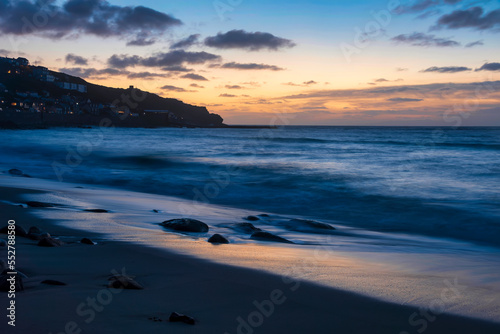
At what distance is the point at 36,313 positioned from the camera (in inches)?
98.9

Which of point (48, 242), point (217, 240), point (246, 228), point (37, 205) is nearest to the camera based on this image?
point (48, 242)

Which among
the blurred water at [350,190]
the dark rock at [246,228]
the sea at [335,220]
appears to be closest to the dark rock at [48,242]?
the sea at [335,220]

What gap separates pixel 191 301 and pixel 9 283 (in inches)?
51.9

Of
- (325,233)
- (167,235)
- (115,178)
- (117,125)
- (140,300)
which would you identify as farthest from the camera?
(117,125)

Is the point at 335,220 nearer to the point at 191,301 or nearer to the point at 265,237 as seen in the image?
the point at 265,237

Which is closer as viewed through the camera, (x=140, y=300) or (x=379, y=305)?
(x=140, y=300)

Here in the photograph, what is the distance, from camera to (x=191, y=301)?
3107 millimetres

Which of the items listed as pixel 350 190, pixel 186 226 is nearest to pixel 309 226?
pixel 186 226

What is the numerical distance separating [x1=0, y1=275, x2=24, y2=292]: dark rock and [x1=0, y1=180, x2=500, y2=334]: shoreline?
0.07m

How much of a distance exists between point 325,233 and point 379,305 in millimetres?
4056

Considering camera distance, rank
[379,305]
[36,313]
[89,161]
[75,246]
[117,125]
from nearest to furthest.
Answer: [36,313] < [379,305] < [75,246] < [89,161] < [117,125]

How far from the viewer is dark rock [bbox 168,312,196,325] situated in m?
2.62

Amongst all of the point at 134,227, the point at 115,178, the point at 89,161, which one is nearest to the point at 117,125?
the point at 89,161

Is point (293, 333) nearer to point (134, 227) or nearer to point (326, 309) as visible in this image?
point (326, 309)
